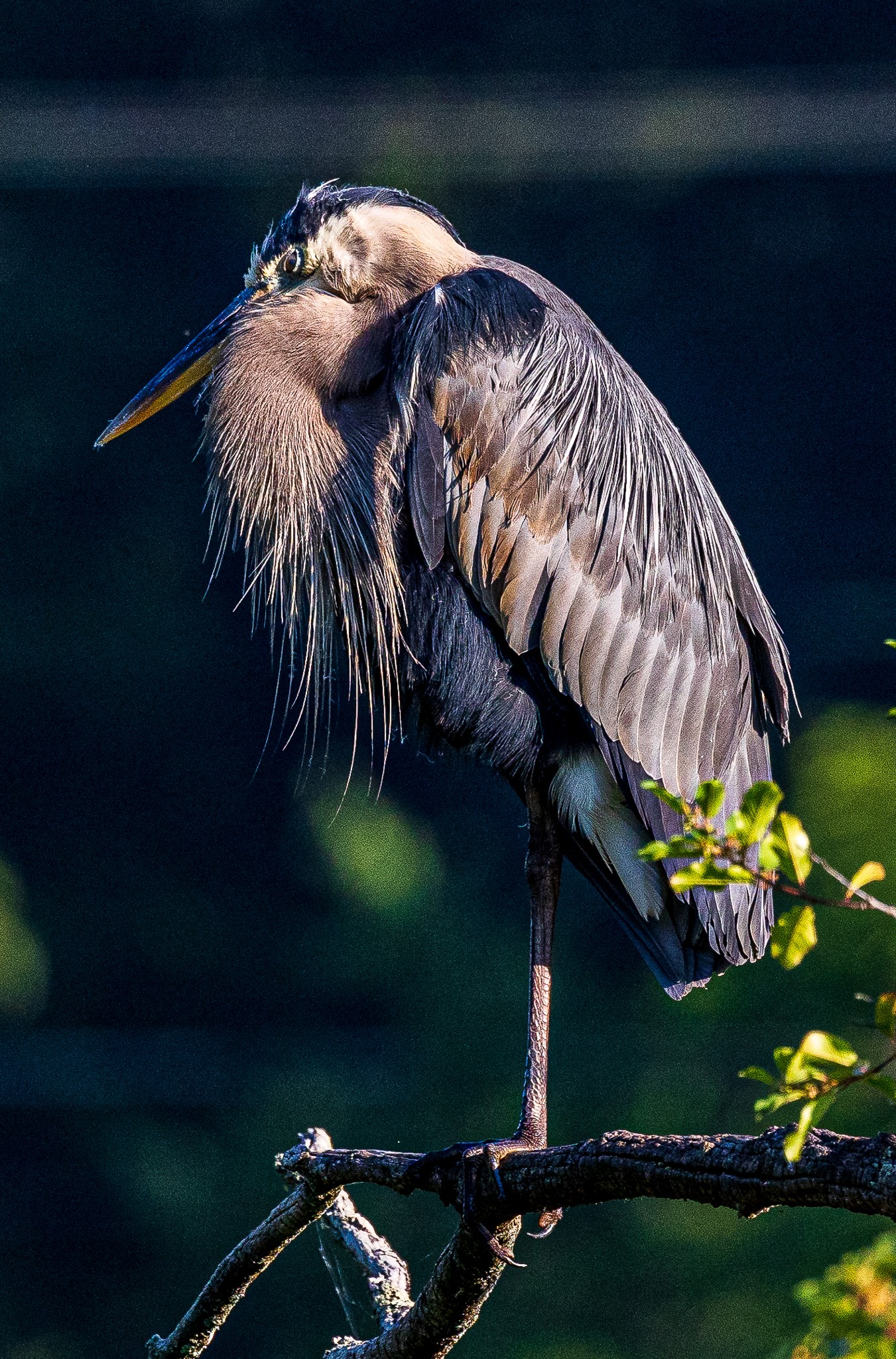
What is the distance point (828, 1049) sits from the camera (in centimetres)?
68

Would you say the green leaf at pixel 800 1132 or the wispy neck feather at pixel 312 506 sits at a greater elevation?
the wispy neck feather at pixel 312 506

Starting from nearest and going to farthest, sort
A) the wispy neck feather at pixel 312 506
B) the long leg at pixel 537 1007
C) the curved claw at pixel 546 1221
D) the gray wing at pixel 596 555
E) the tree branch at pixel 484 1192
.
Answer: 1. the tree branch at pixel 484 1192
2. the long leg at pixel 537 1007
3. the curved claw at pixel 546 1221
4. the gray wing at pixel 596 555
5. the wispy neck feather at pixel 312 506

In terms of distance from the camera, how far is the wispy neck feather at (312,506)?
1956mm

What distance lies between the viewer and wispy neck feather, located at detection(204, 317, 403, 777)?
77.0 inches

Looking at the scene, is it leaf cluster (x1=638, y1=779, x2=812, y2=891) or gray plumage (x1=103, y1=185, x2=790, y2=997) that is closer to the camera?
leaf cluster (x1=638, y1=779, x2=812, y2=891)

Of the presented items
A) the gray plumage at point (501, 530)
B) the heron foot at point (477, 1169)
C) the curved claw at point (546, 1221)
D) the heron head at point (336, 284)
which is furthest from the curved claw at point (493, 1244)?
the heron head at point (336, 284)

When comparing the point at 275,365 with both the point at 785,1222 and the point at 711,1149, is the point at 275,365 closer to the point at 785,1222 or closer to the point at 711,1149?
the point at 711,1149

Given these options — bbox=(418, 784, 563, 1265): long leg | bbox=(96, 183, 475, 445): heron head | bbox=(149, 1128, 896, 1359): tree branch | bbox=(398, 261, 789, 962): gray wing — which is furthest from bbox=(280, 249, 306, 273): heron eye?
bbox=(149, 1128, 896, 1359): tree branch

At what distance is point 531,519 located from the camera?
1.86m

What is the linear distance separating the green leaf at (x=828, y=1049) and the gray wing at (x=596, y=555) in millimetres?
1114

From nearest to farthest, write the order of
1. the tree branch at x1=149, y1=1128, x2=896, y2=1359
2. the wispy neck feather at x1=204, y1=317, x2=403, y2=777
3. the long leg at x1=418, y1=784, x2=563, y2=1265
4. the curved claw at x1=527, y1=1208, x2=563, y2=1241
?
the tree branch at x1=149, y1=1128, x2=896, y2=1359 → the long leg at x1=418, y1=784, x2=563, y2=1265 → the curved claw at x1=527, y1=1208, x2=563, y2=1241 → the wispy neck feather at x1=204, y1=317, x2=403, y2=777

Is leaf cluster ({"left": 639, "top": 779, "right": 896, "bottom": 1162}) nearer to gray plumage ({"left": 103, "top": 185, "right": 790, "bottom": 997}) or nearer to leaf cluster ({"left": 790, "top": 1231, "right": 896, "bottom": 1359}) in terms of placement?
leaf cluster ({"left": 790, "top": 1231, "right": 896, "bottom": 1359})

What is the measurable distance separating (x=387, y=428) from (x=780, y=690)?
1.95 feet

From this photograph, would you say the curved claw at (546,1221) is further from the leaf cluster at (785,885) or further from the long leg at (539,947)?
the leaf cluster at (785,885)
